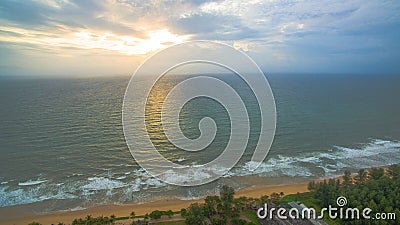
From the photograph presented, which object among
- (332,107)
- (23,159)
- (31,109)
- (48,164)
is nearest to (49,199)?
(48,164)

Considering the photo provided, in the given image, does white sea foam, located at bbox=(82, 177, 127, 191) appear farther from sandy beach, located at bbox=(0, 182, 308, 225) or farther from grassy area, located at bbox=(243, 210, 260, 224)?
grassy area, located at bbox=(243, 210, 260, 224)

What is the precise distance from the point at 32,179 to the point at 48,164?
283cm

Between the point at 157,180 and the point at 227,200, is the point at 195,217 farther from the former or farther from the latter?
the point at 157,180


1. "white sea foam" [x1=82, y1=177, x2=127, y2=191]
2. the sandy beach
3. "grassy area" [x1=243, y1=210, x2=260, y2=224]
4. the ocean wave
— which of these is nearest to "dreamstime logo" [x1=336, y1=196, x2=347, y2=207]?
"grassy area" [x1=243, y1=210, x2=260, y2=224]

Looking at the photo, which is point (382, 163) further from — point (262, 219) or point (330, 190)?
point (262, 219)

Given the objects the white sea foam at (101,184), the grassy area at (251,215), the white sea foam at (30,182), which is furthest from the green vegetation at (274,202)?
the white sea foam at (30,182)
